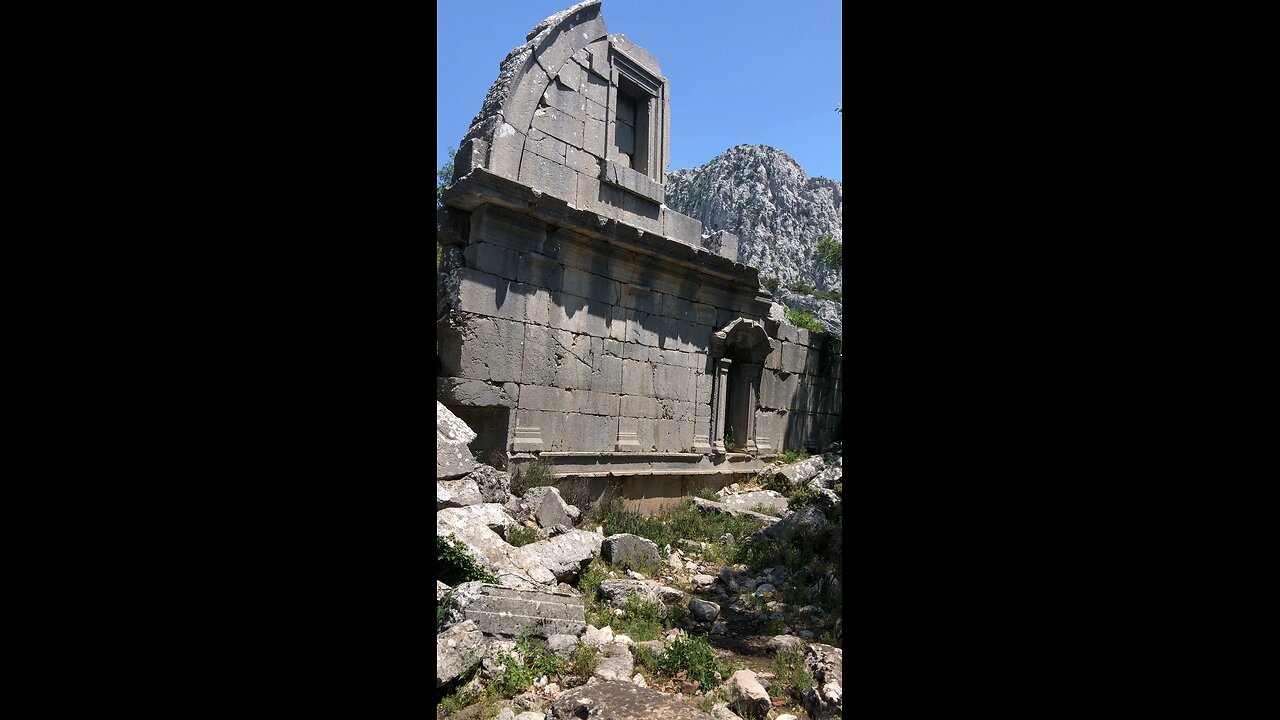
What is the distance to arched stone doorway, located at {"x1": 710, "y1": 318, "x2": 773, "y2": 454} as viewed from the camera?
38.4ft

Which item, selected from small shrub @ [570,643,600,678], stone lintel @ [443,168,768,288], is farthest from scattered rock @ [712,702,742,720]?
stone lintel @ [443,168,768,288]

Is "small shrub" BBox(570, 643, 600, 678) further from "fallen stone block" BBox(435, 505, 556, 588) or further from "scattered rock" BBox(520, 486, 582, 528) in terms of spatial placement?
"scattered rock" BBox(520, 486, 582, 528)

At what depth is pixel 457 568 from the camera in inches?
207

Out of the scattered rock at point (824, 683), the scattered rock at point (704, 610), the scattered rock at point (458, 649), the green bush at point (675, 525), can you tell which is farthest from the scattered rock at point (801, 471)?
the scattered rock at point (458, 649)

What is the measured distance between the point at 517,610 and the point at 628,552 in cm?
243

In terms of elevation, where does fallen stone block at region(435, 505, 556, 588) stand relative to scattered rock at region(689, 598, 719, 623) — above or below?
above

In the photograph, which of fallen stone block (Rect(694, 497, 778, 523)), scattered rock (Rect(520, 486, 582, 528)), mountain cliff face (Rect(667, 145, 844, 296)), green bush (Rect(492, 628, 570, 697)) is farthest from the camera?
mountain cliff face (Rect(667, 145, 844, 296))

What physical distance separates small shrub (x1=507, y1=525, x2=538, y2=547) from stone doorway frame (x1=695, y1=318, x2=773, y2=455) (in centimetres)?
499

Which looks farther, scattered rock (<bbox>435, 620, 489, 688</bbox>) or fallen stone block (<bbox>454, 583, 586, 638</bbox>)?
fallen stone block (<bbox>454, 583, 586, 638</bbox>)

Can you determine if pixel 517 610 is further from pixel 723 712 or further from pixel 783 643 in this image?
pixel 783 643

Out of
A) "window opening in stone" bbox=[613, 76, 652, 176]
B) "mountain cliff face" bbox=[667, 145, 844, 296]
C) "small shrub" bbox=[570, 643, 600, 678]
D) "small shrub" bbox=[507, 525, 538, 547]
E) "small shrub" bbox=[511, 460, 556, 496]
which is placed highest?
"mountain cliff face" bbox=[667, 145, 844, 296]

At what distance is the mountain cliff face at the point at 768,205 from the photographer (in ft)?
206
